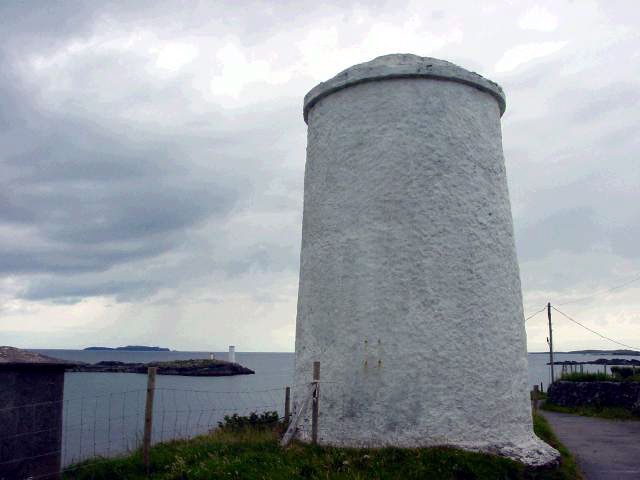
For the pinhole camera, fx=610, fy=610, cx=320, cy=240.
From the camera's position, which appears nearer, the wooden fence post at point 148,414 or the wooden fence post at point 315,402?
the wooden fence post at point 148,414

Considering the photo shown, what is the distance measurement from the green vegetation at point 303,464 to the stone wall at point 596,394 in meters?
10.2

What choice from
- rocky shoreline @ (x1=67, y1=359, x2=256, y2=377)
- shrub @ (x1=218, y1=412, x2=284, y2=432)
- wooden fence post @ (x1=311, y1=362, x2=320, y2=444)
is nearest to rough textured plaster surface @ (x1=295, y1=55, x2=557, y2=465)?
wooden fence post @ (x1=311, y1=362, x2=320, y2=444)

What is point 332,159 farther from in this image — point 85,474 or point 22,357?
point 85,474

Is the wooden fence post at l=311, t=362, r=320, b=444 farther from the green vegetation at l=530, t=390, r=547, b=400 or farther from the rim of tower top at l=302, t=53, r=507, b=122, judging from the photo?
the green vegetation at l=530, t=390, r=547, b=400

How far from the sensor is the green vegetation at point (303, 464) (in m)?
7.19

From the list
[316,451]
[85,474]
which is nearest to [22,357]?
[85,474]

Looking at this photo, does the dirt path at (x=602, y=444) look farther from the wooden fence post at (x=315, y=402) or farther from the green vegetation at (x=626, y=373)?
the wooden fence post at (x=315, y=402)

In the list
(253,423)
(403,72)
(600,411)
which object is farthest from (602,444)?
(403,72)

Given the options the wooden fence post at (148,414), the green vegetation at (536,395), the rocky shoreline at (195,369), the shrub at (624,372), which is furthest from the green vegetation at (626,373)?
the rocky shoreline at (195,369)

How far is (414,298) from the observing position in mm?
8367

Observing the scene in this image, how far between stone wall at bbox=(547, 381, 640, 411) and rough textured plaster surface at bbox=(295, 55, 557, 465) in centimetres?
1085

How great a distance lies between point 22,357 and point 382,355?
182 inches

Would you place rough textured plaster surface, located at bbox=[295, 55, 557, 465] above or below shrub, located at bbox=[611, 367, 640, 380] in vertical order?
above

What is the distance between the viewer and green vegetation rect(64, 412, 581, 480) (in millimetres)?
7188
